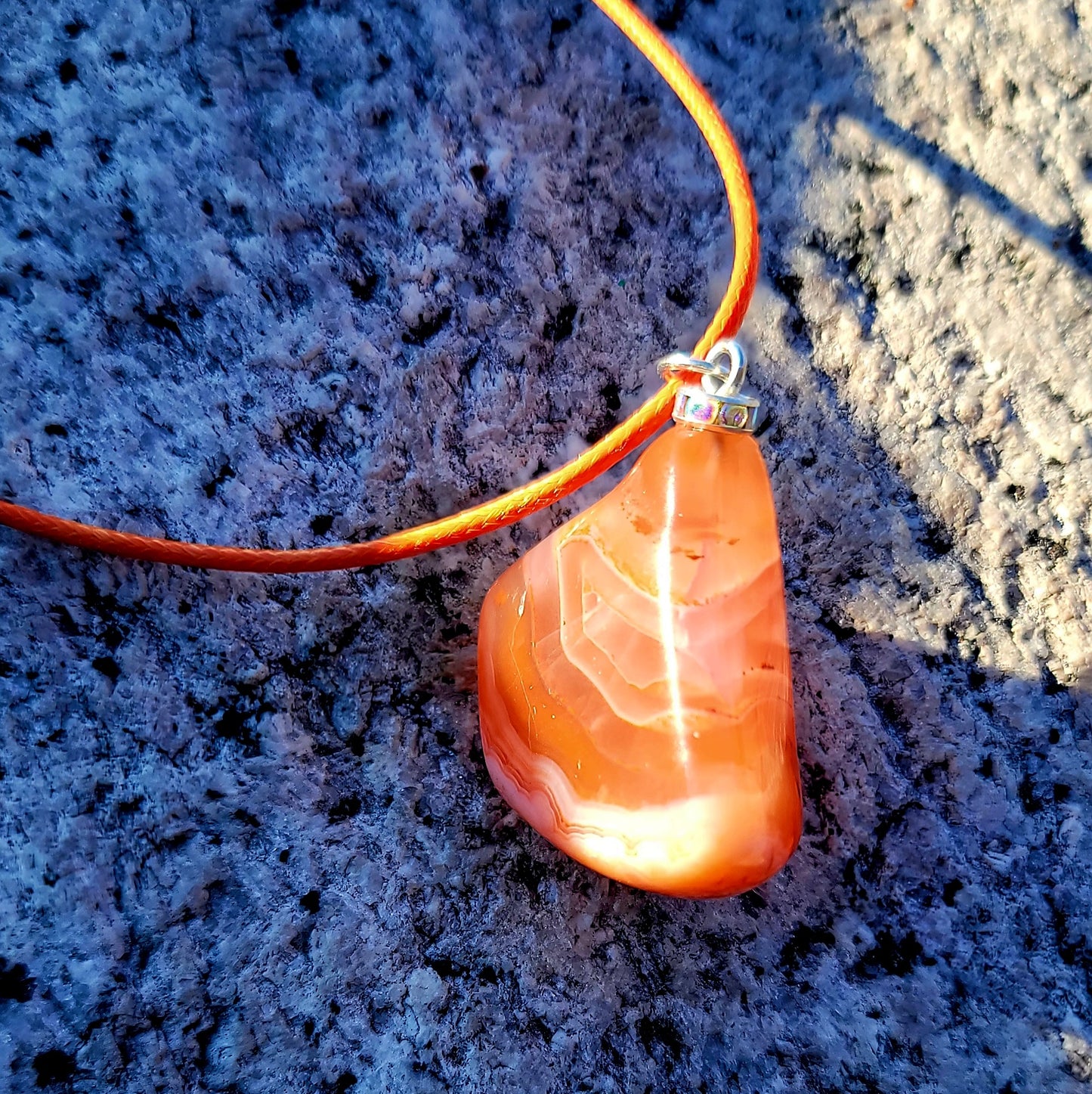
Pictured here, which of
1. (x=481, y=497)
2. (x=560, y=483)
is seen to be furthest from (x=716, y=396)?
(x=481, y=497)

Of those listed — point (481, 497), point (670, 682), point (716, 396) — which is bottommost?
point (670, 682)

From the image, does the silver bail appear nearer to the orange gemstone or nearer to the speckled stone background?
the orange gemstone

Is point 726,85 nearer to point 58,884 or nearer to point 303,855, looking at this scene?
point 303,855

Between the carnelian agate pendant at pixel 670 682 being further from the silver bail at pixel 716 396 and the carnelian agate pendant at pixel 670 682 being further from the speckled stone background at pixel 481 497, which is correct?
the speckled stone background at pixel 481 497

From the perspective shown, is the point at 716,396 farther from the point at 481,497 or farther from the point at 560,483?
the point at 481,497

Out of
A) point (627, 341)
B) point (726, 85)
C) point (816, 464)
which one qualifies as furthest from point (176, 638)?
point (726, 85)

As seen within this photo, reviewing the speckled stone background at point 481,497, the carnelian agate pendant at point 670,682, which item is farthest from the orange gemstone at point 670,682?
the speckled stone background at point 481,497

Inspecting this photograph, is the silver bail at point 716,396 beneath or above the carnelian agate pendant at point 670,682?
above
